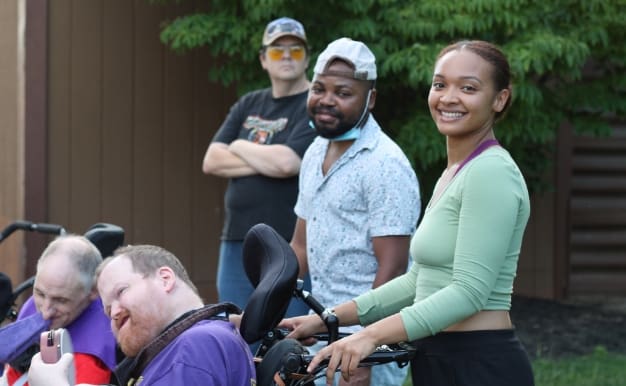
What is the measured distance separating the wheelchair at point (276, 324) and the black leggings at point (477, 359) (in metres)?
0.09

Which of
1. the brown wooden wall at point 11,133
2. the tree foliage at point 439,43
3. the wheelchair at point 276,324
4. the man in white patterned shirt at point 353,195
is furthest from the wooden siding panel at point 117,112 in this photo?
the wheelchair at point 276,324

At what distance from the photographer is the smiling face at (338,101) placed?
4191mm

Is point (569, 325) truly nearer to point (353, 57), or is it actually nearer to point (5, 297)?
point (5, 297)

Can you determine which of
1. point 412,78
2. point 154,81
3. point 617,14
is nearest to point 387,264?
→ point 412,78

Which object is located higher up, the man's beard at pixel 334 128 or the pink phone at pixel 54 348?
the man's beard at pixel 334 128

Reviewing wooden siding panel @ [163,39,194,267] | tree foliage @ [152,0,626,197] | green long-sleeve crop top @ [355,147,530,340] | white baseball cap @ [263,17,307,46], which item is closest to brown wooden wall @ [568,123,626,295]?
tree foliage @ [152,0,626,197]

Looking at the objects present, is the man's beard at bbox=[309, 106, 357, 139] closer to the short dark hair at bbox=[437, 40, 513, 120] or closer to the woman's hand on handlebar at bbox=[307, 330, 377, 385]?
the short dark hair at bbox=[437, 40, 513, 120]

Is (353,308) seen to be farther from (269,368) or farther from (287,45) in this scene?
(287,45)

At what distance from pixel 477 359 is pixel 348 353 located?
15.9 inches

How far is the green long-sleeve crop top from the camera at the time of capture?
302cm

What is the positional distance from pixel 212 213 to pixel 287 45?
153 inches

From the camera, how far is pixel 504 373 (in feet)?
10.3

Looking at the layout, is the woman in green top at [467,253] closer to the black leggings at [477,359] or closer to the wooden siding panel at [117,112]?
the black leggings at [477,359]

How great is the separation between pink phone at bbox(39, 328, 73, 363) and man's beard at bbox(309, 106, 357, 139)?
1.38 m
